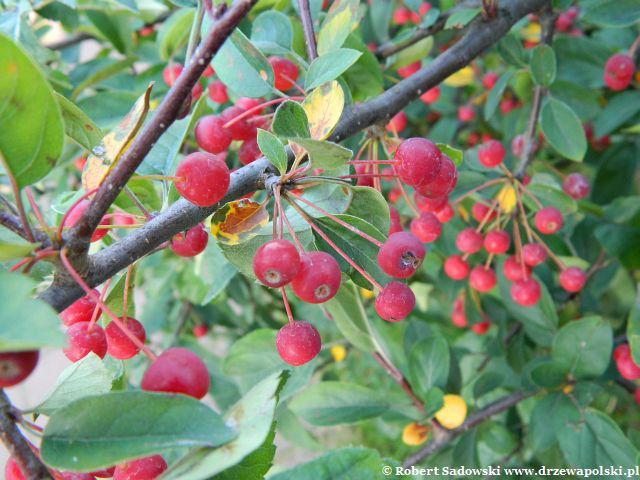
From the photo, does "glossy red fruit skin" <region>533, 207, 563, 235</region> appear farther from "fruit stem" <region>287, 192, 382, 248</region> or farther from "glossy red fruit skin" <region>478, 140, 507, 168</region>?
"fruit stem" <region>287, 192, 382, 248</region>

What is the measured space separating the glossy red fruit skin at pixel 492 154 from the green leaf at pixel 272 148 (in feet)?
1.92

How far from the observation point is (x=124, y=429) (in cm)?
47

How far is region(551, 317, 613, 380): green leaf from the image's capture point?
1.10 metres

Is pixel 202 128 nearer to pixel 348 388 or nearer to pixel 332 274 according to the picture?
pixel 332 274

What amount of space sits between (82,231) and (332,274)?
235mm

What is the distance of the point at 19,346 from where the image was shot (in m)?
Answer: 0.38

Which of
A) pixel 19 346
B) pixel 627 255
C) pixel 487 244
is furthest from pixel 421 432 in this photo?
pixel 19 346

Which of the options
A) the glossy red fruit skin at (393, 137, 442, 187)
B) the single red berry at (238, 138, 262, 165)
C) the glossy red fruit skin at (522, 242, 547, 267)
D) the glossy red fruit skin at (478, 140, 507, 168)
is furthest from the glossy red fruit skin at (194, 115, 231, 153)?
the glossy red fruit skin at (522, 242, 547, 267)

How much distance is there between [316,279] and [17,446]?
296mm

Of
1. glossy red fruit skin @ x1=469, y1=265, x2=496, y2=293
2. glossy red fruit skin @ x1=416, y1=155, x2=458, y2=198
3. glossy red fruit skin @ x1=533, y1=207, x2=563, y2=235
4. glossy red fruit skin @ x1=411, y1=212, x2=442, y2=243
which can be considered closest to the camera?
glossy red fruit skin @ x1=416, y1=155, x2=458, y2=198

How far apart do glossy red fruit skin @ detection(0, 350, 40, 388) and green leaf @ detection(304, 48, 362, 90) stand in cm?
43

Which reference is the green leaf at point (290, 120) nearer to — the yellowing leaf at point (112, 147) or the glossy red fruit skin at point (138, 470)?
the yellowing leaf at point (112, 147)

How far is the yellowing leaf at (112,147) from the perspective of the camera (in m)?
0.56

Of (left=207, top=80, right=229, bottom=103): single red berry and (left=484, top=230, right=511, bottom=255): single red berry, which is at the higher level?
(left=207, top=80, right=229, bottom=103): single red berry
